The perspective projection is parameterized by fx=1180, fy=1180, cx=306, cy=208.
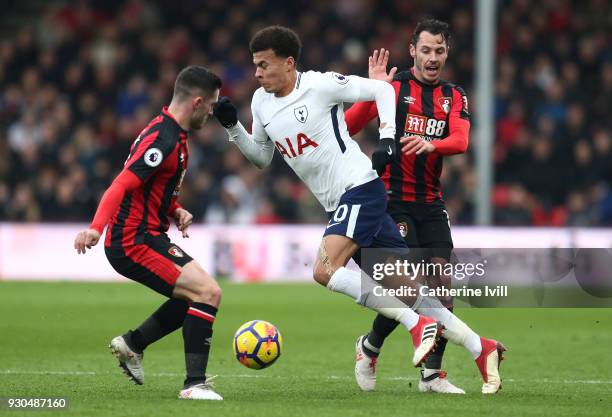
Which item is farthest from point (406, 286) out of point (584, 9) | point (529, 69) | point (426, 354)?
point (584, 9)

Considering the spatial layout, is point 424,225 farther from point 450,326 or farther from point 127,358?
point 127,358

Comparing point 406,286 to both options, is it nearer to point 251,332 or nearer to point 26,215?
point 251,332

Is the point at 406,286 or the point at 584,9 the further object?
the point at 584,9

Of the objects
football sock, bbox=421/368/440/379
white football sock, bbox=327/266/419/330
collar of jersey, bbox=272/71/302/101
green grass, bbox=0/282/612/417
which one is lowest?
green grass, bbox=0/282/612/417

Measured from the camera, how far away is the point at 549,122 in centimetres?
1897

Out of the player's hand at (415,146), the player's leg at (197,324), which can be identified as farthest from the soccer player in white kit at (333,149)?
the player's leg at (197,324)

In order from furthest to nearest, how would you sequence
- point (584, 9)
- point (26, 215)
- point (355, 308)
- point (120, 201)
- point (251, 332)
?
point (584, 9) → point (26, 215) → point (355, 308) → point (251, 332) → point (120, 201)

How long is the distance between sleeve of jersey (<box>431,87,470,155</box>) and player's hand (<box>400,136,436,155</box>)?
0.44 feet

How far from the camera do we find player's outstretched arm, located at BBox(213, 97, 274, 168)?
25.4 feet

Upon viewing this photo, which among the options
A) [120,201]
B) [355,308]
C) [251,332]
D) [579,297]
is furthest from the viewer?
[355,308]

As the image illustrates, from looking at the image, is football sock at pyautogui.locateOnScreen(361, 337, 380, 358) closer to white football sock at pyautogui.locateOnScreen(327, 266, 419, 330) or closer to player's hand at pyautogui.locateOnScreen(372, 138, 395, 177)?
white football sock at pyautogui.locateOnScreen(327, 266, 419, 330)

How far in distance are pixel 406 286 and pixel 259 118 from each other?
1.48 m

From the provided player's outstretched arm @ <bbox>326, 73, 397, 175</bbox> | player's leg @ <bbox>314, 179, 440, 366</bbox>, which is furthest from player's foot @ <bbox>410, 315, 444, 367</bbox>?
player's outstretched arm @ <bbox>326, 73, 397, 175</bbox>

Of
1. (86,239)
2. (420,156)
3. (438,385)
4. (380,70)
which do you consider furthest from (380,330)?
(86,239)
